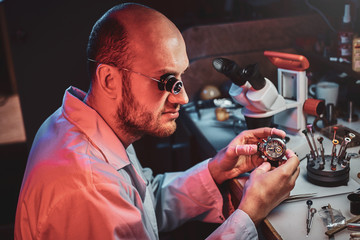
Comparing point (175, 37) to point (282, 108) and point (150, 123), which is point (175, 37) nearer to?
point (150, 123)

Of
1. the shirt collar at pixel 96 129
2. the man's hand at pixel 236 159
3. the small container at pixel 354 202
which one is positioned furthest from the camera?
the man's hand at pixel 236 159

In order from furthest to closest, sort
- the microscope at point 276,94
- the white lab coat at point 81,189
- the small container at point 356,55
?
the small container at point 356,55 < the microscope at point 276,94 < the white lab coat at point 81,189

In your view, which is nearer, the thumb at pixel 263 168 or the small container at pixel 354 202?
the small container at pixel 354 202

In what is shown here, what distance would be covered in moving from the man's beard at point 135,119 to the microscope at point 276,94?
0.40m

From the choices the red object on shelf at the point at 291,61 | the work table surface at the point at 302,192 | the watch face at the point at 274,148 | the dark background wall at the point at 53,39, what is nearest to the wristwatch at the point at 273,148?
the watch face at the point at 274,148

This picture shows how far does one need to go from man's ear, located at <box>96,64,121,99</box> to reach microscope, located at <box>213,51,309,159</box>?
1.69 ft

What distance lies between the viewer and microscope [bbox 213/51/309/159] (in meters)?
1.64

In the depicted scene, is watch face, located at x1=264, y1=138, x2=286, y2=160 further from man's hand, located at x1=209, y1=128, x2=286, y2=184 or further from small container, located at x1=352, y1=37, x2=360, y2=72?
small container, located at x1=352, y1=37, x2=360, y2=72

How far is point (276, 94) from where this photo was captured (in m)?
1.72

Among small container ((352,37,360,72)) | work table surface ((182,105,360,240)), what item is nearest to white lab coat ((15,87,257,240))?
work table surface ((182,105,360,240))

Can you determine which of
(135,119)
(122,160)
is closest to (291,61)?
(135,119)

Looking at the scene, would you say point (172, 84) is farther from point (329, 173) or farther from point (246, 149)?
point (329, 173)

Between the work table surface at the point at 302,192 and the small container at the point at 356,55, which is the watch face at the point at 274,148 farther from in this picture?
the small container at the point at 356,55

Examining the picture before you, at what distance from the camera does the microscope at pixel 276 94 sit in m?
1.64
